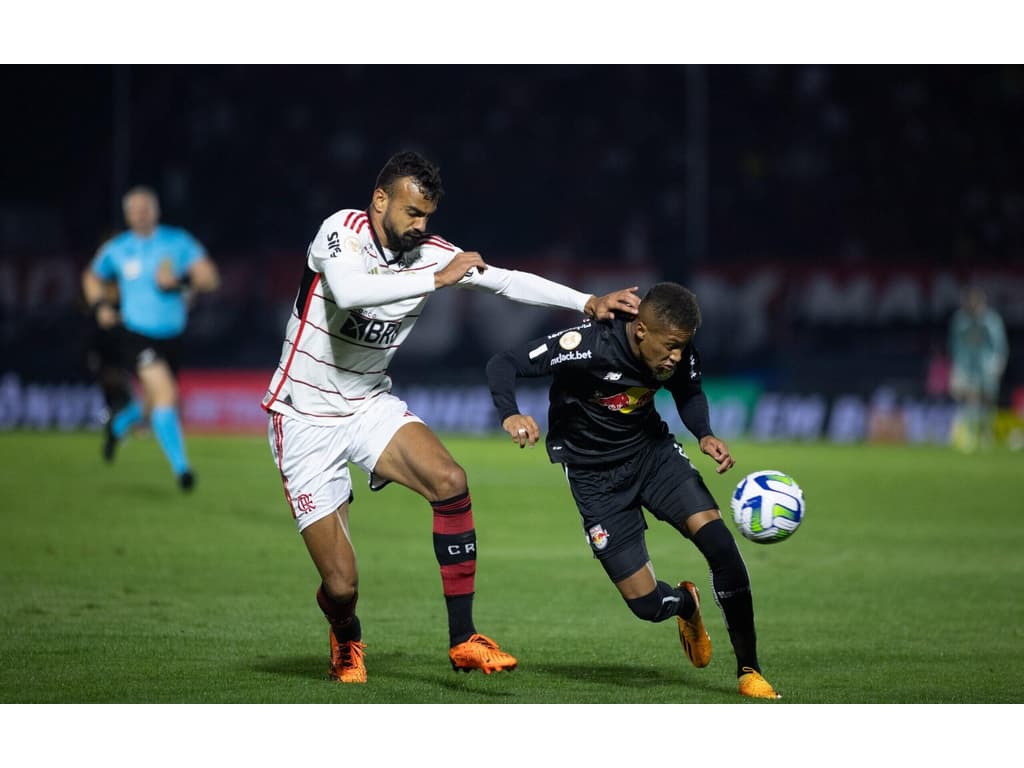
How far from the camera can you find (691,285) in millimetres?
23266

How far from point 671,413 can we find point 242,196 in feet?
30.7

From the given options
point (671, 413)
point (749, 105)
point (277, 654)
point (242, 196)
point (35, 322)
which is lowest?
point (277, 654)

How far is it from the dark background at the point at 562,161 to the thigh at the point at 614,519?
17197mm

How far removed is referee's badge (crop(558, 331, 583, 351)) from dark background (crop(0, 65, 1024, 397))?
17272 millimetres

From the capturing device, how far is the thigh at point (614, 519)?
584cm

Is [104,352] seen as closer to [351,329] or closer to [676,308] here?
[351,329]

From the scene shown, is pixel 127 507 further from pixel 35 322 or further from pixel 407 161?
pixel 35 322

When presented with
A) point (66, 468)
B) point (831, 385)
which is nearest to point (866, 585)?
point (66, 468)

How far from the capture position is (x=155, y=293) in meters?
12.8

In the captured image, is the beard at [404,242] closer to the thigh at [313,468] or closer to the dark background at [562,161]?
the thigh at [313,468]

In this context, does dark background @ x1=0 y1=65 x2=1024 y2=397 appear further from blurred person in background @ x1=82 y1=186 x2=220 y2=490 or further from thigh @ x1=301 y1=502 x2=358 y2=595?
thigh @ x1=301 y1=502 x2=358 y2=595

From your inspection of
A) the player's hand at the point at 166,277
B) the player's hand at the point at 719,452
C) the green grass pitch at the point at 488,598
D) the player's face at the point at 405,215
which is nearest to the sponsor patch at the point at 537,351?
the player's face at the point at 405,215

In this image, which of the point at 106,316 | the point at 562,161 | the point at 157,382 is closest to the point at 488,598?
the point at 157,382

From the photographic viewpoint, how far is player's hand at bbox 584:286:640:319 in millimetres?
5691
